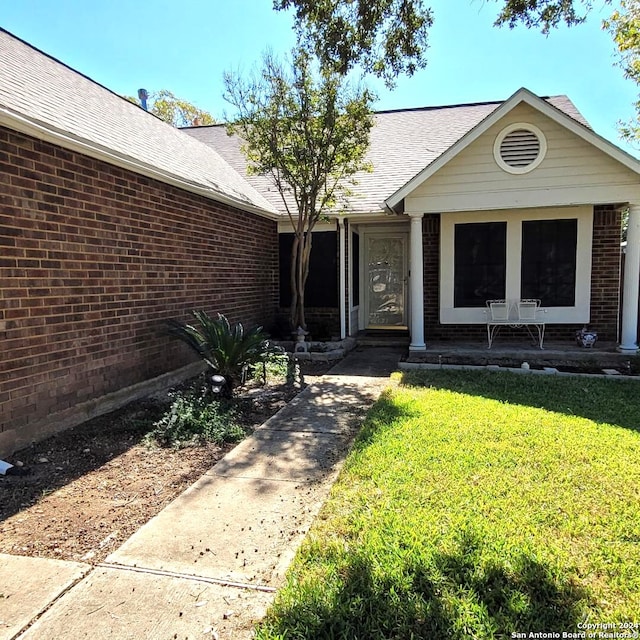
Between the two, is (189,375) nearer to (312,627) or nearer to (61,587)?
(61,587)

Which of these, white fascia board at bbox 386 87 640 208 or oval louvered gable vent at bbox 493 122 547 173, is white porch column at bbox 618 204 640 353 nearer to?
white fascia board at bbox 386 87 640 208

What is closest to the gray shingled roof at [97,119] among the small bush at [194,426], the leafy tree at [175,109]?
the small bush at [194,426]

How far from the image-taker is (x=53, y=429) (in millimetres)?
4777

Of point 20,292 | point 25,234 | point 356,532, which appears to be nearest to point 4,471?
point 20,292

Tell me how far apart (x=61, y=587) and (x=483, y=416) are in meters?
4.27

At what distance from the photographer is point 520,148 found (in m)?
7.90

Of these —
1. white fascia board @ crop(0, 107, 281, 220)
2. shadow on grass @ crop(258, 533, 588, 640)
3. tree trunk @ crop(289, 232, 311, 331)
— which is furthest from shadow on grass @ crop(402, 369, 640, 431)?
white fascia board @ crop(0, 107, 281, 220)

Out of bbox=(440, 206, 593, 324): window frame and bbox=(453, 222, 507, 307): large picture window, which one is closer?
bbox=(440, 206, 593, 324): window frame

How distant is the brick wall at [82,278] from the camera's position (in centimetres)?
438

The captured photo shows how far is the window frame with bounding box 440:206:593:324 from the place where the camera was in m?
9.09

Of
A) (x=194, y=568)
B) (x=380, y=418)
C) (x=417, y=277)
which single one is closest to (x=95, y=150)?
(x=380, y=418)

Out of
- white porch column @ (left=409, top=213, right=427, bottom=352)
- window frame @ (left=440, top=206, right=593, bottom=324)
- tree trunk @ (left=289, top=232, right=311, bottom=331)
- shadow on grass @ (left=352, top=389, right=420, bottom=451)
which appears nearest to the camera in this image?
shadow on grass @ (left=352, top=389, right=420, bottom=451)

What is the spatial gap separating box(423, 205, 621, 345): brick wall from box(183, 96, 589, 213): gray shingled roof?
4.71ft

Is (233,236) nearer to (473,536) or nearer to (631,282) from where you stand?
(631,282)
